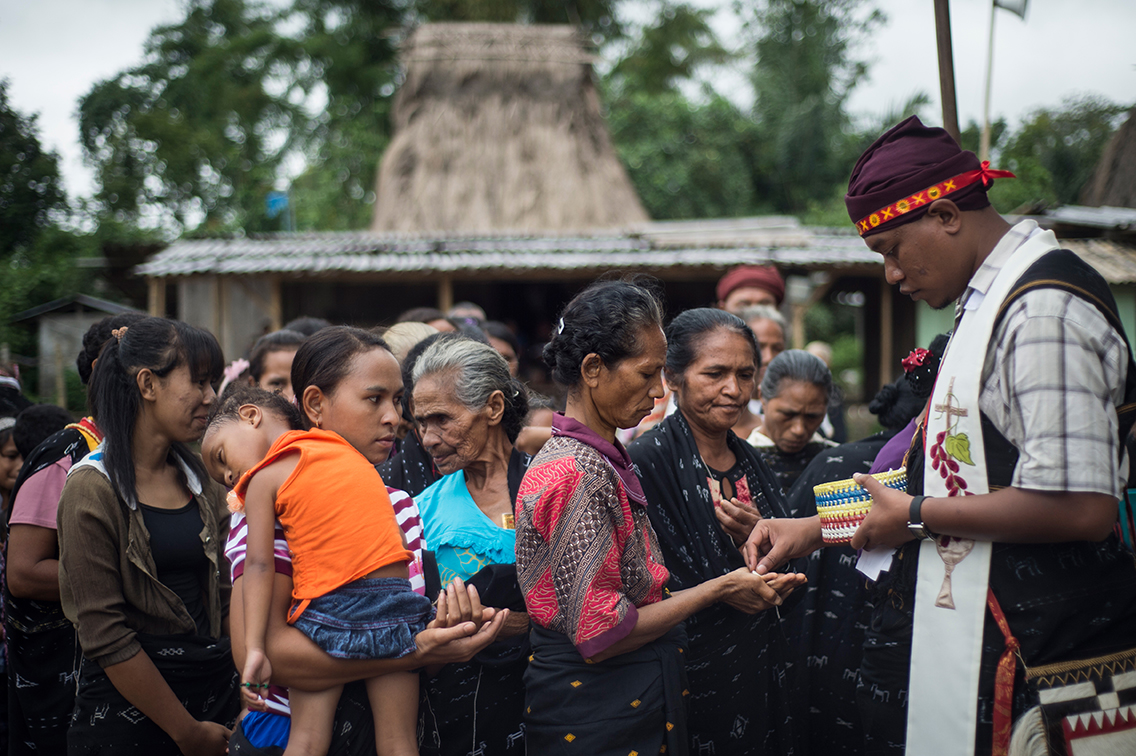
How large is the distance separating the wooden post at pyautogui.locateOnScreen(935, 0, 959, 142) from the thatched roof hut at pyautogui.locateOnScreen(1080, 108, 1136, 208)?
533 inches

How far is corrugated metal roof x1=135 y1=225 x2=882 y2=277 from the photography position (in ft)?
32.6

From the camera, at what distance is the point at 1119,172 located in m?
13.9

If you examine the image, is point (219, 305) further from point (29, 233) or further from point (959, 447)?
point (959, 447)

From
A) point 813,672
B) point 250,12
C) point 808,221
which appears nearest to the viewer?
point 813,672

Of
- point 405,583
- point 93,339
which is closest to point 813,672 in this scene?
point 405,583

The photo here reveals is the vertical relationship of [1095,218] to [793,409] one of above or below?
above

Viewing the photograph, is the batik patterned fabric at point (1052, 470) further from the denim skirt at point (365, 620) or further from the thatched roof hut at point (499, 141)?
the thatched roof hut at point (499, 141)

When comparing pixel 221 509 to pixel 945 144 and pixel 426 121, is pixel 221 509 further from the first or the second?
pixel 426 121

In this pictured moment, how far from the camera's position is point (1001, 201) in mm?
16500

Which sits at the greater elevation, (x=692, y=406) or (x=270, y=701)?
(x=692, y=406)

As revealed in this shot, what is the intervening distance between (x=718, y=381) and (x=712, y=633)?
84cm

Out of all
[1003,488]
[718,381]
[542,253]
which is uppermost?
[542,253]

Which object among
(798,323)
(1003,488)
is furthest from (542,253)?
(1003,488)

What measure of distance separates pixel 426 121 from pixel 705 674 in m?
14.0
